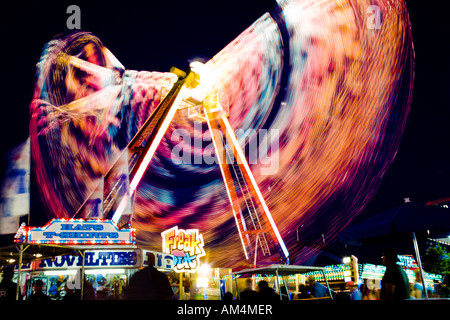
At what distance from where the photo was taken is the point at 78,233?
1481 cm

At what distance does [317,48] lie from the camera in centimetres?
2111

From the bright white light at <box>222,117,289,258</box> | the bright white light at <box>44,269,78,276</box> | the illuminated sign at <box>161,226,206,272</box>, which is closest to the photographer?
the bright white light at <box>44,269,78,276</box>

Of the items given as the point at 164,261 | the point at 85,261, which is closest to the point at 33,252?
the point at 85,261

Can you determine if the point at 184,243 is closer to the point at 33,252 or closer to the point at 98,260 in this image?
the point at 98,260

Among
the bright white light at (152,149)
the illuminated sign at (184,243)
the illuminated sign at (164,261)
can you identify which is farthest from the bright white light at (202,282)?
the bright white light at (152,149)

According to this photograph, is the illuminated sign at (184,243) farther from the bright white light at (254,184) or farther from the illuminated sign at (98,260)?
the illuminated sign at (98,260)

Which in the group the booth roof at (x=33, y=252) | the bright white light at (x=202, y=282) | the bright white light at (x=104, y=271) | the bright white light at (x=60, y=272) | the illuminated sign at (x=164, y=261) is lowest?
the bright white light at (x=202, y=282)

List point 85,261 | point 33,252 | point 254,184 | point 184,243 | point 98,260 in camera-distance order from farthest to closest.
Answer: point 254,184 → point 184,243 → point 98,260 → point 85,261 → point 33,252

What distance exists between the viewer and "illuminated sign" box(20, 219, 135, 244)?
14336 millimetres

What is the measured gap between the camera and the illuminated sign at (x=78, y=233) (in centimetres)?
1434

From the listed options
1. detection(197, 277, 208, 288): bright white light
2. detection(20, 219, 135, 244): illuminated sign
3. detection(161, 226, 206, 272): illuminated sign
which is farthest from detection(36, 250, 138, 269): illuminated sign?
detection(197, 277, 208, 288): bright white light

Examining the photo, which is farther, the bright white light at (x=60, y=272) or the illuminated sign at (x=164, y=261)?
the illuminated sign at (x=164, y=261)

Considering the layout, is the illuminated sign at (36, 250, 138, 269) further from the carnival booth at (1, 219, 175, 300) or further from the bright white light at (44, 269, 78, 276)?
the bright white light at (44, 269, 78, 276)
